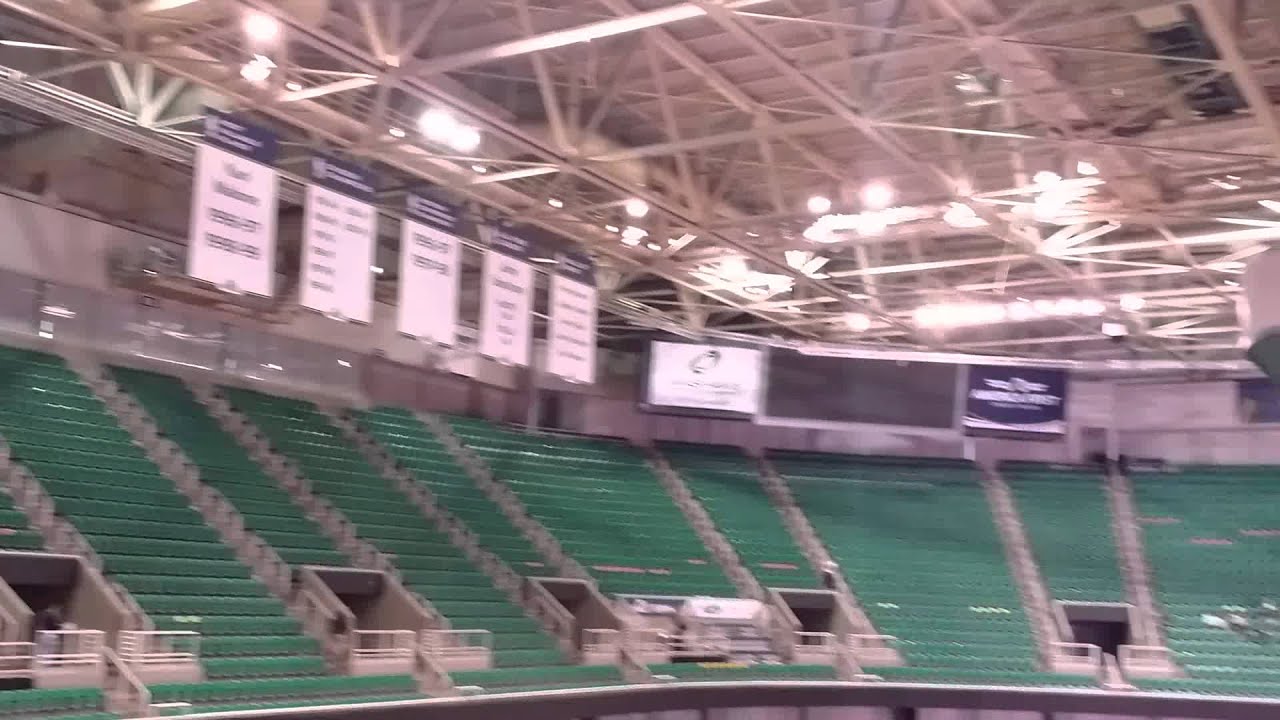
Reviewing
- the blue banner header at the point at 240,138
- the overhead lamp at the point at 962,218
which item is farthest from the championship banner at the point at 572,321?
the overhead lamp at the point at 962,218

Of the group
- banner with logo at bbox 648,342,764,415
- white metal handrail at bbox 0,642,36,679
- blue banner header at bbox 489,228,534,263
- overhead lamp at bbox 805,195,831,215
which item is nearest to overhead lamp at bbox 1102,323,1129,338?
banner with logo at bbox 648,342,764,415

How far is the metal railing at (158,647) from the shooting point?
10.4 metres

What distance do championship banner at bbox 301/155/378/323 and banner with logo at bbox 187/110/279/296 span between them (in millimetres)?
407

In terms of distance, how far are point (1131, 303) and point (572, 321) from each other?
9.48 meters

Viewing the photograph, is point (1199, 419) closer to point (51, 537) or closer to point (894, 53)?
point (894, 53)

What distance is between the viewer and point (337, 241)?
10.6 m

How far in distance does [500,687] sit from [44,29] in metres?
8.77

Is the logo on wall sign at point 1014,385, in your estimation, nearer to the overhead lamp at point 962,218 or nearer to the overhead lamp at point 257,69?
the overhead lamp at point 962,218

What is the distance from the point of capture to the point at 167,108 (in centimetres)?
1286

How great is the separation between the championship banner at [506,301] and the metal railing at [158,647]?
13.0 feet

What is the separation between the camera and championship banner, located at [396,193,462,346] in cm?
1127

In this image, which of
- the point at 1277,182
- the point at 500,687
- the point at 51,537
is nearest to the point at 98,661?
the point at 51,537

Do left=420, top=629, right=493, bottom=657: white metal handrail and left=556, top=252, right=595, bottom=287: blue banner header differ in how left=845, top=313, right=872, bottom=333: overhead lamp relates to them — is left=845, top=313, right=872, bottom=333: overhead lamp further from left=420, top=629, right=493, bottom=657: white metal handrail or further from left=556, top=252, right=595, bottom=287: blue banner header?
left=420, top=629, right=493, bottom=657: white metal handrail

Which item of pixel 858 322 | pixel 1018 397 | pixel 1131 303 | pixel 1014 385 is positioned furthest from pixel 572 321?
pixel 1018 397
